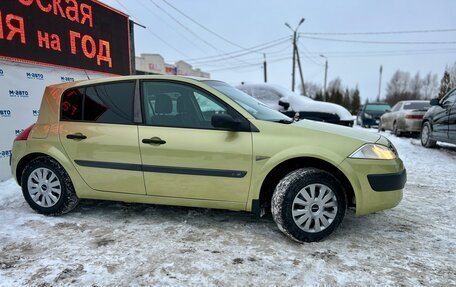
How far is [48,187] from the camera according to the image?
409 cm

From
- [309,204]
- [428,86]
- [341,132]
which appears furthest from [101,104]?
[428,86]

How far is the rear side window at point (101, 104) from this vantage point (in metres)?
3.87

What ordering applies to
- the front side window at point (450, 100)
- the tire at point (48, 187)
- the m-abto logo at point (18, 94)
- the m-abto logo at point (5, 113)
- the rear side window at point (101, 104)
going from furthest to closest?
the front side window at point (450, 100), the m-abto logo at point (18, 94), the m-abto logo at point (5, 113), the tire at point (48, 187), the rear side window at point (101, 104)

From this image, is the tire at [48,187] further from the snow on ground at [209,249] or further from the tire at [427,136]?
the tire at [427,136]

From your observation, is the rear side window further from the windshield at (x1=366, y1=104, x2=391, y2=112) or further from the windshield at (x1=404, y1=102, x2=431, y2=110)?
the windshield at (x1=366, y1=104, x2=391, y2=112)

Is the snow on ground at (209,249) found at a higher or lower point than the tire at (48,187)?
lower

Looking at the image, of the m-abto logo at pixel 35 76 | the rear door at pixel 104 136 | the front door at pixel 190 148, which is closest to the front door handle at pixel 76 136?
the rear door at pixel 104 136

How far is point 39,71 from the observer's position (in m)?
6.45

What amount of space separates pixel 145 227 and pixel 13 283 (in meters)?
1.32

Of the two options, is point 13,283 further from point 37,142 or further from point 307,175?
point 307,175

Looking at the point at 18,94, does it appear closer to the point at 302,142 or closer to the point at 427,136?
the point at 302,142

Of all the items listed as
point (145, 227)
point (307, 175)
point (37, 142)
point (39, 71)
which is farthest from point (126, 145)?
point (39, 71)

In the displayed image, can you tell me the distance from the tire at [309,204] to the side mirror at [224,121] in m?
0.72

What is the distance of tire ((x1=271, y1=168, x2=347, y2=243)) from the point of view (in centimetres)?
334
